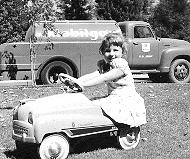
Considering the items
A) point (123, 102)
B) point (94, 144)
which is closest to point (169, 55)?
point (94, 144)

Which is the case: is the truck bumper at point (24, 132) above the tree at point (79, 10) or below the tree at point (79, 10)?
below

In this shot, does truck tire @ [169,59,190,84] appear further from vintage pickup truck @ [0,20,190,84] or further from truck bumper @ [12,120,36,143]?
truck bumper @ [12,120,36,143]

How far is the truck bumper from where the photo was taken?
4.75 m

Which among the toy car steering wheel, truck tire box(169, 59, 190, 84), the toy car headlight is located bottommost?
truck tire box(169, 59, 190, 84)

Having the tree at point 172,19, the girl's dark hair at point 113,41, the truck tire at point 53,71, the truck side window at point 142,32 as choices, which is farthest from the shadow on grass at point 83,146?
the tree at point 172,19

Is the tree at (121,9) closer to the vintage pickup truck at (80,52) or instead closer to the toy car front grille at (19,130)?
the vintage pickup truck at (80,52)

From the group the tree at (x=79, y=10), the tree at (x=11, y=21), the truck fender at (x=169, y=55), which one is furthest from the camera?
the tree at (x=79, y=10)

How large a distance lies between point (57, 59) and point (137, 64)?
2535 millimetres

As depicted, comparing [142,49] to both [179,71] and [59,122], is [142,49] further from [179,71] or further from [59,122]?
[59,122]

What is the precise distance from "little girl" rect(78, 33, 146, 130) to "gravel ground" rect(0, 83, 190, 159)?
1.46 feet

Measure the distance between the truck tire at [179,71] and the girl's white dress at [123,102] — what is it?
8192mm

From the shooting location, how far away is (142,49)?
13609 mm

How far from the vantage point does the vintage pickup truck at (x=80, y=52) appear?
1240 cm

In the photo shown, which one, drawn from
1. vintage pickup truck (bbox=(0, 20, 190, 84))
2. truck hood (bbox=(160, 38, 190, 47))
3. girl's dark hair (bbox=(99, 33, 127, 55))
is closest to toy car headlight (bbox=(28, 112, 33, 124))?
girl's dark hair (bbox=(99, 33, 127, 55))
